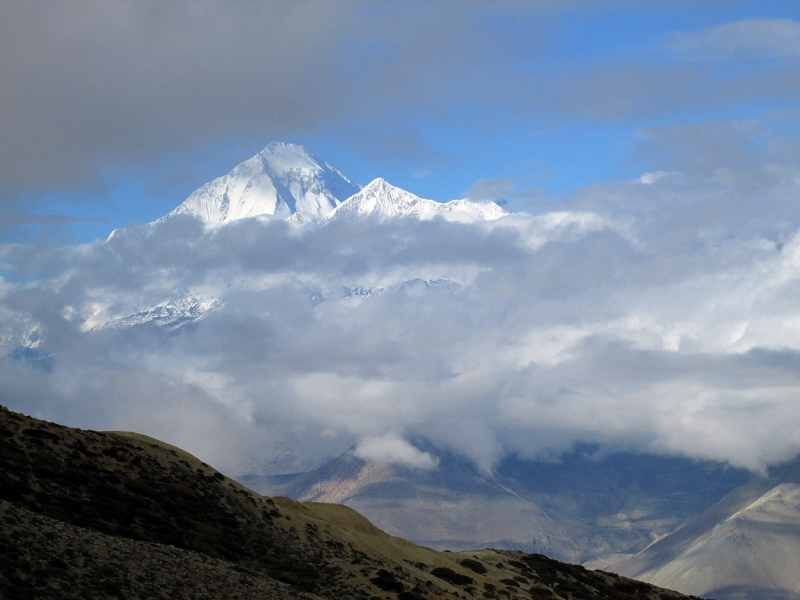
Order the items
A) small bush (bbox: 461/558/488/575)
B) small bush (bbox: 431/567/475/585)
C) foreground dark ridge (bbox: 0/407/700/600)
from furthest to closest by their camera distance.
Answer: small bush (bbox: 461/558/488/575) < small bush (bbox: 431/567/475/585) < foreground dark ridge (bbox: 0/407/700/600)

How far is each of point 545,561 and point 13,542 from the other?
120 meters

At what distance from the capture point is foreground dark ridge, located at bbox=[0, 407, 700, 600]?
236 feet

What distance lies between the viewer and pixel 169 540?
3760 inches

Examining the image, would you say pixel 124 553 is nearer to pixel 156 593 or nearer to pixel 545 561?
pixel 156 593

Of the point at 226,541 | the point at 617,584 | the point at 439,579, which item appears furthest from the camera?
the point at 617,584

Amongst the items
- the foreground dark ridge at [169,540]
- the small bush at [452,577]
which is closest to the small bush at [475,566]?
the foreground dark ridge at [169,540]

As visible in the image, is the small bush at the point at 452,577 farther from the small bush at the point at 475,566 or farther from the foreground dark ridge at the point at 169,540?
the small bush at the point at 475,566

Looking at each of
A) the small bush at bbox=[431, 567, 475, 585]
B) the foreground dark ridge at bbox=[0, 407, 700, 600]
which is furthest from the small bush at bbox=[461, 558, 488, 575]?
the small bush at bbox=[431, 567, 475, 585]

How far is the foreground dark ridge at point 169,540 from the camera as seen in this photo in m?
72.0

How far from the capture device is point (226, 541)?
10375 cm

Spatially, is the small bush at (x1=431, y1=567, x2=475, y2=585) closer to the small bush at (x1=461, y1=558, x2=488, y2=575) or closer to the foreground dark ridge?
the foreground dark ridge

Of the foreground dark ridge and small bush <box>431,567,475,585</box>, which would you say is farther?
small bush <box>431,567,475,585</box>

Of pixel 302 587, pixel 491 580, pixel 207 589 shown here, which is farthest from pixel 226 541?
pixel 491 580

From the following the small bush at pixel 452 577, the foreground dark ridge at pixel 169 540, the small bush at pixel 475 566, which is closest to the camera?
the foreground dark ridge at pixel 169 540
